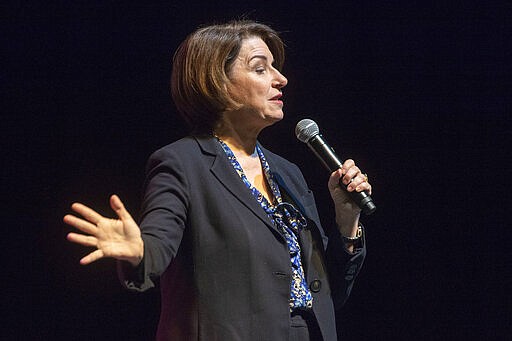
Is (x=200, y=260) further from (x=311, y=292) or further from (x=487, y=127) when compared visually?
(x=487, y=127)

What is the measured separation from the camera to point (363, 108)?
3.26 metres

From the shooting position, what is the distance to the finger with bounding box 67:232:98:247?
1423mm

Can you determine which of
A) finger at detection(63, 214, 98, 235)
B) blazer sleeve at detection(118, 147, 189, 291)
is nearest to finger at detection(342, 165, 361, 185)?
blazer sleeve at detection(118, 147, 189, 291)

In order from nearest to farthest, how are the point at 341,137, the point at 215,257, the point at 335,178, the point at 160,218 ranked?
1. the point at 160,218
2. the point at 215,257
3. the point at 335,178
4. the point at 341,137

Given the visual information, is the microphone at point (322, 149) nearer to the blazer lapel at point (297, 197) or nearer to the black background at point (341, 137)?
the blazer lapel at point (297, 197)

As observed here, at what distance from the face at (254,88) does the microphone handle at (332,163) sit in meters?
0.13

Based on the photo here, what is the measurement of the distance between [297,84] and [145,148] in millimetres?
687

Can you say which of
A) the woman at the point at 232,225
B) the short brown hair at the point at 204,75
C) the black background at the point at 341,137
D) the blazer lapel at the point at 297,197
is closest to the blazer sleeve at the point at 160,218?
the woman at the point at 232,225

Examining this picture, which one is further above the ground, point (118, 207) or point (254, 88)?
point (254, 88)

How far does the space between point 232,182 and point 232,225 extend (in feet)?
0.45

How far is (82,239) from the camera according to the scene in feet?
4.72

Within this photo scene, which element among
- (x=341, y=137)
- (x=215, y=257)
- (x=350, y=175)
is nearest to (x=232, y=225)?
(x=215, y=257)

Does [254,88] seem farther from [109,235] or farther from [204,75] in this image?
[109,235]

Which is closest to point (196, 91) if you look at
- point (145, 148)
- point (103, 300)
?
point (145, 148)
